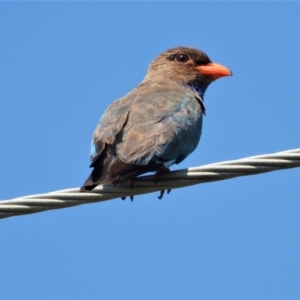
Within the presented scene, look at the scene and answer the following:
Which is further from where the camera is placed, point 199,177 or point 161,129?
point 161,129

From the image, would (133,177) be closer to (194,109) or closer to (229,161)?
(229,161)

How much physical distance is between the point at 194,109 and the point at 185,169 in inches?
89.6

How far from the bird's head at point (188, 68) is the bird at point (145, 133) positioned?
2.17ft

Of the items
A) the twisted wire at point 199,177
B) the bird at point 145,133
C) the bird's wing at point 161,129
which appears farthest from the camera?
the bird's wing at point 161,129

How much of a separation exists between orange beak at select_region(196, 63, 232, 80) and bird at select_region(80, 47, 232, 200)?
82cm

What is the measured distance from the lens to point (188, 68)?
1090 cm

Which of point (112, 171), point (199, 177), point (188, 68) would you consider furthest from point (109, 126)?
point (188, 68)

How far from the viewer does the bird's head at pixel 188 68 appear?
35.4ft

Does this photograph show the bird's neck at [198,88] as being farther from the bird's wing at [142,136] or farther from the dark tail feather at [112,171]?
the dark tail feather at [112,171]

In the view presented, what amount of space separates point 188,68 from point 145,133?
3.35 meters

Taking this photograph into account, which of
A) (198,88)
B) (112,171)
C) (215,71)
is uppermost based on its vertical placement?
(215,71)

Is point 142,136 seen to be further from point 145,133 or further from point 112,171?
point 112,171

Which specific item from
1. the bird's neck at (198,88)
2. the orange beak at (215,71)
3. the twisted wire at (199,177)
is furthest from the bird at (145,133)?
the orange beak at (215,71)

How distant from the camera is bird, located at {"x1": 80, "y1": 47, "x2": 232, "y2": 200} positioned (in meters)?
7.27
